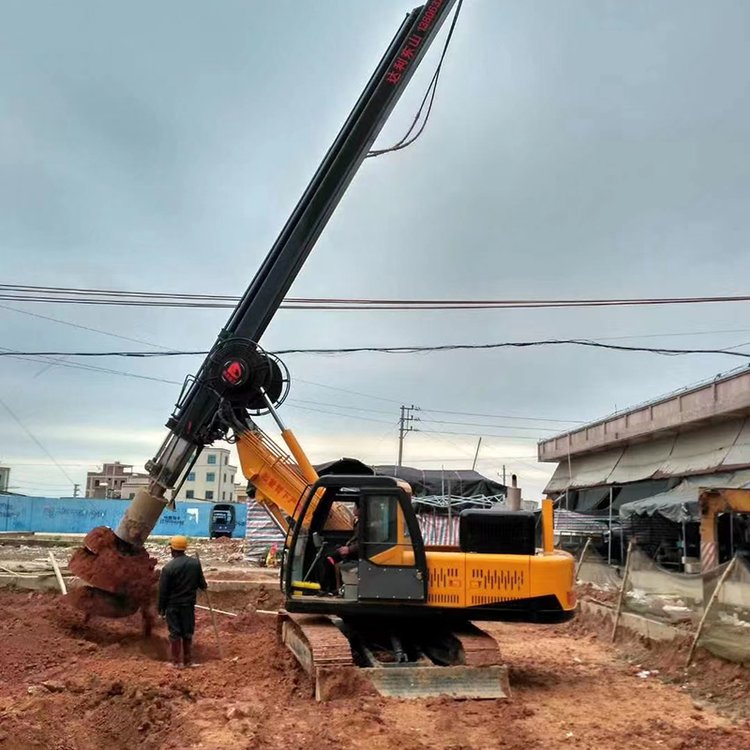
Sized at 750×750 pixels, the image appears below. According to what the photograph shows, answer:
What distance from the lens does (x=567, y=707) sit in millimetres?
8438

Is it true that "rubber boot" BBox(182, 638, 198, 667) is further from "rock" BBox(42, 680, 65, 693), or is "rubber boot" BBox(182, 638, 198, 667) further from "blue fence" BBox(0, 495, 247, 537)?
"blue fence" BBox(0, 495, 247, 537)

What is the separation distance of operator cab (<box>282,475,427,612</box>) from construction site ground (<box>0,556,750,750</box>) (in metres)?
1.05

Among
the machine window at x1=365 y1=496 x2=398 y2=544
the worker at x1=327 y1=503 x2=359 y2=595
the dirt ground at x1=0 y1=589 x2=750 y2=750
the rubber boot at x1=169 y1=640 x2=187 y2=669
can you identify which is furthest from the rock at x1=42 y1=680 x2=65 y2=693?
the machine window at x1=365 y1=496 x2=398 y2=544

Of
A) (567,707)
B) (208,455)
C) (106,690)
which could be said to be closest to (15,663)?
(106,690)

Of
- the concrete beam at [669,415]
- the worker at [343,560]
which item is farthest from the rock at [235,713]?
the concrete beam at [669,415]

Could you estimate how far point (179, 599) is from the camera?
32.6 feet

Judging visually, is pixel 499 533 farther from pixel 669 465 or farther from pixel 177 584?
pixel 669 465

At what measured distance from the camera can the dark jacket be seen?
9875 millimetres

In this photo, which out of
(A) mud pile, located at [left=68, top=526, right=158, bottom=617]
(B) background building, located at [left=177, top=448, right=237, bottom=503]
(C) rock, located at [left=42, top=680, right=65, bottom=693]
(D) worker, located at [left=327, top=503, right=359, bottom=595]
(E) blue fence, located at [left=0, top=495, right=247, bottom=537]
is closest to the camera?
(C) rock, located at [left=42, top=680, right=65, bottom=693]

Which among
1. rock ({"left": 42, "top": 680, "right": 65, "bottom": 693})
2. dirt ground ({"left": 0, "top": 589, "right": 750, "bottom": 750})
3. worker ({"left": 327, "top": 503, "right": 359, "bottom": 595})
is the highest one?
worker ({"left": 327, "top": 503, "right": 359, "bottom": 595})

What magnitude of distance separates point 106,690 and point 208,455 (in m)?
117

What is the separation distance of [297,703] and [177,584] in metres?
2.59

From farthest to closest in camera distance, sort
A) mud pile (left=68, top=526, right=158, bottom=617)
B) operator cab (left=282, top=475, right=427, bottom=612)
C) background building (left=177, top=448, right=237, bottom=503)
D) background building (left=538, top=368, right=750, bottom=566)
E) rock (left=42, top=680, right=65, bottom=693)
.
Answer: background building (left=177, top=448, right=237, bottom=503)
background building (left=538, top=368, right=750, bottom=566)
mud pile (left=68, top=526, right=158, bottom=617)
operator cab (left=282, top=475, right=427, bottom=612)
rock (left=42, top=680, right=65, bottom=693)

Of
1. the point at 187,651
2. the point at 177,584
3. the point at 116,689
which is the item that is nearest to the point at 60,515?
the point at 187,651
